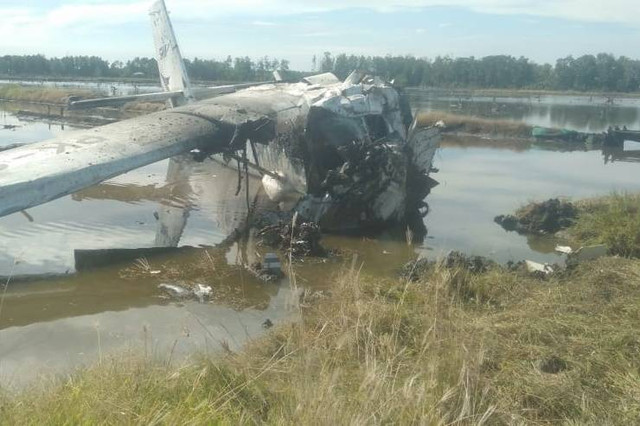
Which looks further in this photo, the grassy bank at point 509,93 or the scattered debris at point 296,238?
the grassy bank at point 509,93

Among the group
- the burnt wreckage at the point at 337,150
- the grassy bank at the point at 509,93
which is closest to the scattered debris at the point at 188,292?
the burnt wreckage at the point at 337,150

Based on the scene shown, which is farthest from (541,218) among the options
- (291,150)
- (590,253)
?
(291,150)

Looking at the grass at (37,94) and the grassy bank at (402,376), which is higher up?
the grass at (37,94)

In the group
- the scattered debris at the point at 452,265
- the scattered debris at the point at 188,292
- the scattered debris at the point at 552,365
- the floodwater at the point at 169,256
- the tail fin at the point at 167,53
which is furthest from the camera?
the tail fin at the point at 167,53

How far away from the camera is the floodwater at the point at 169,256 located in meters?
7.04

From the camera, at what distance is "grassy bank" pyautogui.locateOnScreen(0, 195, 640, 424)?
142 inches

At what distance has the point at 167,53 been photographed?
21.4m

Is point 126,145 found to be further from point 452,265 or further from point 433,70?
point 433,70

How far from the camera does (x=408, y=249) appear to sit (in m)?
11.7

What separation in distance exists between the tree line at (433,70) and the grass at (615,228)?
6656 centimetres

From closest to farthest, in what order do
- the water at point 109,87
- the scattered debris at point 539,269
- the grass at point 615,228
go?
the scattered debris at point 539,269
the grass at point 615,228
the water at point 109,87

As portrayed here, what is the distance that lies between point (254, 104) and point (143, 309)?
7463 mm

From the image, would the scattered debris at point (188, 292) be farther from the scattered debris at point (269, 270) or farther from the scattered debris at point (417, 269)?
the scattered debris at point (417, 269)

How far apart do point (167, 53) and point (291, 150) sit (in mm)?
9603
